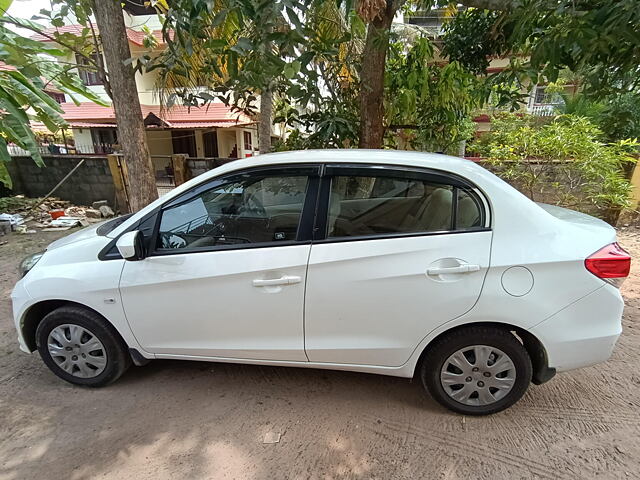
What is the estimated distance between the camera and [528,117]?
9.30 m

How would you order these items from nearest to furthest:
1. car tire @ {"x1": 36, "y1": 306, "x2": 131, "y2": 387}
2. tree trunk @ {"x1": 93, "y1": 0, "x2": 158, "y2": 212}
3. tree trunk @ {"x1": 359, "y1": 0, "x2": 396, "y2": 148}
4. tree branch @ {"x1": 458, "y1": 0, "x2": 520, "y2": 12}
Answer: car tire @ {"x1": 36, "y1": 306, "x2": 131, "y2": 387}, tree branch @ {"x1": 458, "y1": 0, "x2": 520, "y2": 12}, tree trunk @ {"x1": 93, "y1": 0, "x2": 158, "y2": 212}, tree trunk @ {"x1": 359, "y1": 0, "x2": 396, "y2": 148}

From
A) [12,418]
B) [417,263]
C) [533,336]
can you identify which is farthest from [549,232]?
[12,418]

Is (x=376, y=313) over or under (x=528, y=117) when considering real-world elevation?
under

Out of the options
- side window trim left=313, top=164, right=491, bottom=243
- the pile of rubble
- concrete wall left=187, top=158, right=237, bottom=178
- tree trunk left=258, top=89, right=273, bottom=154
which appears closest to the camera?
side window trim left=313, top=164, right=491, bottom=243

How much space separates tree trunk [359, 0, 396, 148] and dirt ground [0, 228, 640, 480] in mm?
3213

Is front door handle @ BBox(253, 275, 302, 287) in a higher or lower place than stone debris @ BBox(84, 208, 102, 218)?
higher

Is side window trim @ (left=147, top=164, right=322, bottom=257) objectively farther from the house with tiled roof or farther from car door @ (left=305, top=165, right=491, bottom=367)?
the house with tiled roof

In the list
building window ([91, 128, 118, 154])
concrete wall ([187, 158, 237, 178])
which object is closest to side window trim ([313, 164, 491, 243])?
concrete wall ([187, 158, 237, 178])

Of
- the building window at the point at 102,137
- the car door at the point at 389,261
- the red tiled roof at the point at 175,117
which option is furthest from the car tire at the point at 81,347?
the building window at the point at 102,137

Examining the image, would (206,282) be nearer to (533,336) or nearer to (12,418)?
(12,418)

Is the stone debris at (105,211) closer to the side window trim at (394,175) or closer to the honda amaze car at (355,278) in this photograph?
the honda amaze car at (355,278)

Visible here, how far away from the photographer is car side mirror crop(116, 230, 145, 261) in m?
2.33

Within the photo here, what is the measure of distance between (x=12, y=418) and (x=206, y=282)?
1706 mm

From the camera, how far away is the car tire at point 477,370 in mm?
2240
